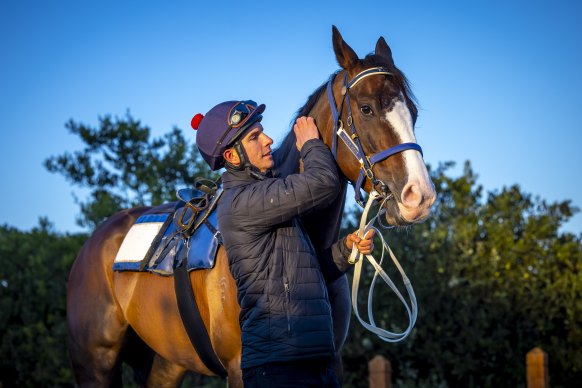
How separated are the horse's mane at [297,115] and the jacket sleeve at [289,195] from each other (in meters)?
0.63

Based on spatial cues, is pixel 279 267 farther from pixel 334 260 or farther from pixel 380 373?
pixel 380 373

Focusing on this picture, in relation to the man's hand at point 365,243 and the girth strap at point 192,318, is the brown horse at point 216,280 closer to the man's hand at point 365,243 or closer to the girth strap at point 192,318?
the girth strap at point 192,318

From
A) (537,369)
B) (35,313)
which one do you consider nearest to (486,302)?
(537,369)

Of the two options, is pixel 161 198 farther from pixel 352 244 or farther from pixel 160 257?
pixel 352 244

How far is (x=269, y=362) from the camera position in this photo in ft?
10.3

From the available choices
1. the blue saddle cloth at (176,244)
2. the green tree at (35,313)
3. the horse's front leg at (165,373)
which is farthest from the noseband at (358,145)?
the green tree at (35,313)

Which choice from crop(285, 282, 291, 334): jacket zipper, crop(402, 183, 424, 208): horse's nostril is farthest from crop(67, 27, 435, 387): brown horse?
crop(285, 282, 291, 334): jacket zipper

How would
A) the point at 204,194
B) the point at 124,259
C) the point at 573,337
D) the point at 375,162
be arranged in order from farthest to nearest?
1. the point at 573,337
2. the point at 124,259
3. the point at 204,194
4. the point at 375,162

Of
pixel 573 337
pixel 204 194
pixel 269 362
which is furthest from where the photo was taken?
pixel 573 337

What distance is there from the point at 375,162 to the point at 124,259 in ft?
6.98

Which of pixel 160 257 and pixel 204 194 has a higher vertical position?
pixel 204 194

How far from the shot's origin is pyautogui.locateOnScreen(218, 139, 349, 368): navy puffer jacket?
3162 millimetres

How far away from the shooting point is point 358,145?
3588mm

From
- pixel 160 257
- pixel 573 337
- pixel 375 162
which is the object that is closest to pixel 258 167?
pixel 375 162
